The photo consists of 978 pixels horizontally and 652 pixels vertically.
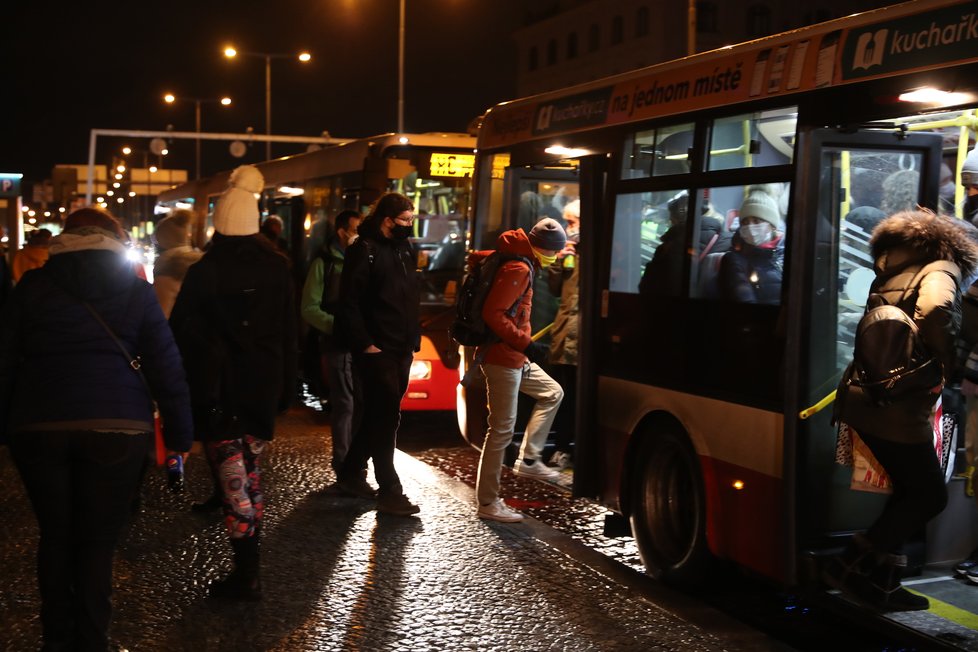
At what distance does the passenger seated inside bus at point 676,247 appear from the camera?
244 inches

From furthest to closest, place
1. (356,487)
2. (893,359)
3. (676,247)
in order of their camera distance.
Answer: (356,487) < (676,247) < (893,359)

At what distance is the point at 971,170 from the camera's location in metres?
5.88

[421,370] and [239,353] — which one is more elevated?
[239,353]

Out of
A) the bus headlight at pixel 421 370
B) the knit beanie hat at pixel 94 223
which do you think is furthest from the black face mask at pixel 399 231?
the bus headlight at pixel 421 370

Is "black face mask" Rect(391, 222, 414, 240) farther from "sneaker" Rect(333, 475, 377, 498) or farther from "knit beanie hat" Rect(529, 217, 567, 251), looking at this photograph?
"sneaker" Rect(333, 475, 377, 498)

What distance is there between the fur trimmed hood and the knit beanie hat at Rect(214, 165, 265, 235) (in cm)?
280

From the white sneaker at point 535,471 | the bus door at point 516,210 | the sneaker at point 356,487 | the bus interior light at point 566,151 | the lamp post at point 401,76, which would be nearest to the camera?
the bus interior light at point 566,151

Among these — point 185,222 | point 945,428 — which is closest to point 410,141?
point 185,222

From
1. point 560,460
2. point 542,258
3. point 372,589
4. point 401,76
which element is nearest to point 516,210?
point 542,258

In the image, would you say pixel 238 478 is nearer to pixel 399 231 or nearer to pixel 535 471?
pixel 399 231

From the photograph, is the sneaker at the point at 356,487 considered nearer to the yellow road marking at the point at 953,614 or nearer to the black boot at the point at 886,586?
the black boot at the point at 886,586

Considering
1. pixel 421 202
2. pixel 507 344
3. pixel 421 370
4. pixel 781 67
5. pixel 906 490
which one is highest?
pixel 781 67

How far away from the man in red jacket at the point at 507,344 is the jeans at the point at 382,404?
0.52m

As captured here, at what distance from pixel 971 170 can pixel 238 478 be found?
145 inches
